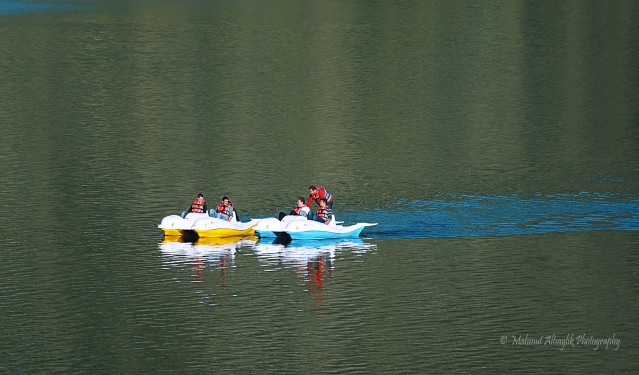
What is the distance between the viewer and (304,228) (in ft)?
221

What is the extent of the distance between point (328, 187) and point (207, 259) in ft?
62.0

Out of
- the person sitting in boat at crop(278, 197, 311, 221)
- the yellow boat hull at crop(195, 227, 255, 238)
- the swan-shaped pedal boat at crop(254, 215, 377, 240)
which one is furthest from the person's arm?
the yellow boat hull at crop(195, 227, 255, 238)

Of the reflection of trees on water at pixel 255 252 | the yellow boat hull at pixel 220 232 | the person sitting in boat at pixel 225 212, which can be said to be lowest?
the reflection of trees on water at pixel 255 252

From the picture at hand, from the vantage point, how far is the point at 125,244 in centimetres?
6738

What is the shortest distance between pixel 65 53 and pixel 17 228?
233 ft

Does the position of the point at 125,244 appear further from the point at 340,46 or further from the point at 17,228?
the point at 340,46

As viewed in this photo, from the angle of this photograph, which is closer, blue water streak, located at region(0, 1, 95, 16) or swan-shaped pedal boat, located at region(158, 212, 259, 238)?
swan-shaped pedal boat, located at region(158, 212, 259, 238)

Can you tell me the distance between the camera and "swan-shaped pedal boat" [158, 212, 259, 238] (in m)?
68.2

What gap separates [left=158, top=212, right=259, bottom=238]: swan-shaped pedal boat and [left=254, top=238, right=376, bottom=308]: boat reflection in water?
1277 mm

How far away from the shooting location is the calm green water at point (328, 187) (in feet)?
170

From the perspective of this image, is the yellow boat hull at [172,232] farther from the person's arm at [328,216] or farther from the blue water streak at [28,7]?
the blue water streak at [28,7]

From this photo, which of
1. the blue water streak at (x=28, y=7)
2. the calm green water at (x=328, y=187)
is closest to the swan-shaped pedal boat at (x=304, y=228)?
the calm green water at (x=328, y=187)

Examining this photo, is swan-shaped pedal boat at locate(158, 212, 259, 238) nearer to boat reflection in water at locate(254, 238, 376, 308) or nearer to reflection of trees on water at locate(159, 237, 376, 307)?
reflection of trees on water at locate(159, 237, 376, 307)

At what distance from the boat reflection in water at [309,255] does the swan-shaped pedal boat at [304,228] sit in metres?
0.36
